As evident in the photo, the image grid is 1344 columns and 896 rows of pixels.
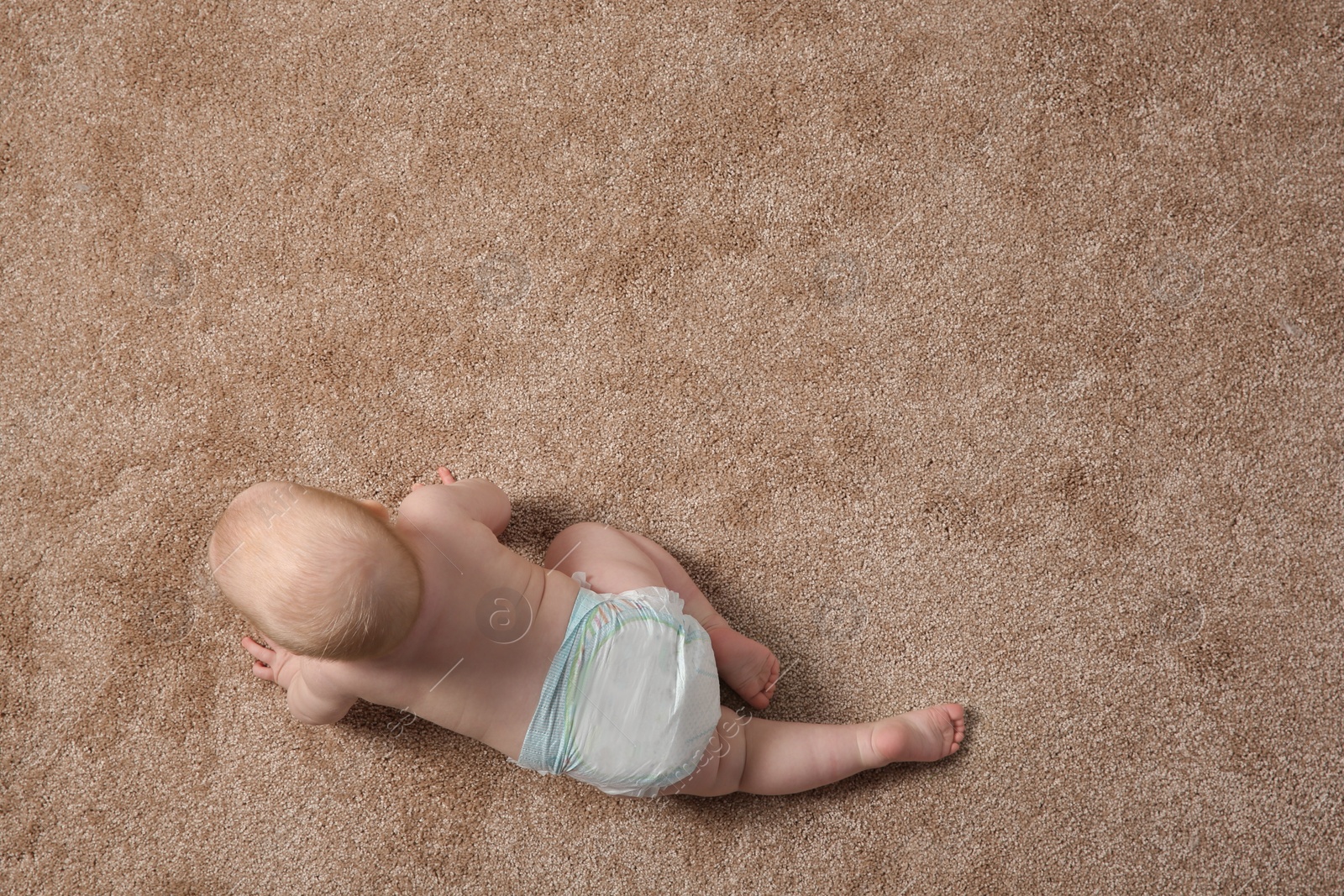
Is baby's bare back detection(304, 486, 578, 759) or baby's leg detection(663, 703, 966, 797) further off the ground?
baby's bare back detection(304, 486, 578, 759)

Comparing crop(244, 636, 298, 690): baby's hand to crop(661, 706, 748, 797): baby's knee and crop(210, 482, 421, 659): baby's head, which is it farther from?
crop(661, 706, 748, 797): baby's knee

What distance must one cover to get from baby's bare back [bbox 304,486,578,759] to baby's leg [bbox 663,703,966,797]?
0.21 meters

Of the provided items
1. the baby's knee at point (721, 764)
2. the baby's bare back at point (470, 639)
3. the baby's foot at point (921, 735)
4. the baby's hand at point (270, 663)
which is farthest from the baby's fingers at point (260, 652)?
the baby's foot at point (921, 735)

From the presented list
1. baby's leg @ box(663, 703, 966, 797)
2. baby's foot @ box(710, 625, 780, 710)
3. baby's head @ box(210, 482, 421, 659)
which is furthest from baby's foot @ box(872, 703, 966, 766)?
baby's head @ box(210, 482, 421, 659)

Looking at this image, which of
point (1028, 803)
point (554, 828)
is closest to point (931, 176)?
point (1028, 803)

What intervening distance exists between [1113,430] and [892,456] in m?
0.26

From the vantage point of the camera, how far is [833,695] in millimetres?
969

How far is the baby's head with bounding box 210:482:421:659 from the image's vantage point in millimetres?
672

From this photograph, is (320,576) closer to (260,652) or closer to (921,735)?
(260,652)

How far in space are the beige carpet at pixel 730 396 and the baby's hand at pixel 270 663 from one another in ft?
0.08

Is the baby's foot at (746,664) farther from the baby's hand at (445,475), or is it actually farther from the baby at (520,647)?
the baby's hand at (445,475)

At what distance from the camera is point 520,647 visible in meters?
0.79

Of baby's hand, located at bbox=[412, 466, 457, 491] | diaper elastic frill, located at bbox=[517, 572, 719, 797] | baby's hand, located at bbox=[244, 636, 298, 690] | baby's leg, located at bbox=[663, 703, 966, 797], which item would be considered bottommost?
baby's leg, located at bbox=[663, 703, 966, 797]

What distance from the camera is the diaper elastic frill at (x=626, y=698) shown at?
795 millimetres
